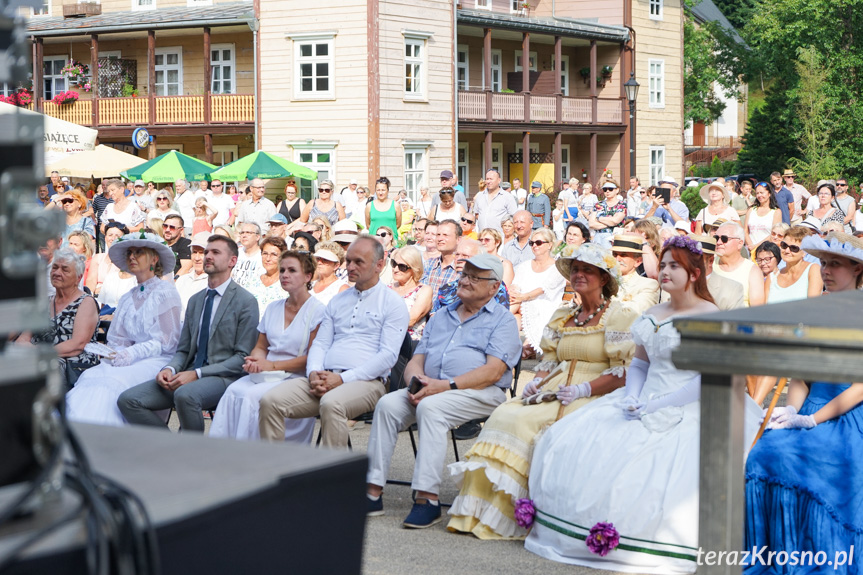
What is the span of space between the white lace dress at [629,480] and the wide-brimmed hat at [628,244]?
3.54 m

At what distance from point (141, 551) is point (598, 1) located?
1471 inches

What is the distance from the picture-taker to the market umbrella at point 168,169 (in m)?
21.6

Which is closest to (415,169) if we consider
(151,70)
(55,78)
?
(151,70)

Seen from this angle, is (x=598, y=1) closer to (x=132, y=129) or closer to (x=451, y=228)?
(x=132, y=129)

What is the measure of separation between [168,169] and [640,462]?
18.9 meters

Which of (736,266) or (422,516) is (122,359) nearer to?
(422,516)

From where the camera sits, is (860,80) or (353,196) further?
(860,80)

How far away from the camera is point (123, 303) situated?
23.5ft

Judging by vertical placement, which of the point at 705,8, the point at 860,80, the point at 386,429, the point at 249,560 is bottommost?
the point at 386,429

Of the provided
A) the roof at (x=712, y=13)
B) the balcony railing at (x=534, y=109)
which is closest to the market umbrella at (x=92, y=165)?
the balcony railing at (x=534, y=109)

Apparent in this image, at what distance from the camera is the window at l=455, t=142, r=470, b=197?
3362 cm

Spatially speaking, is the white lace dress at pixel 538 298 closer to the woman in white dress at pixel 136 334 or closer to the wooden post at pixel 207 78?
the woman in white dress at pixel 136 334

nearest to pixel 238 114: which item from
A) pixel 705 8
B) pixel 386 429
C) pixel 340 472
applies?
pixel 386 429

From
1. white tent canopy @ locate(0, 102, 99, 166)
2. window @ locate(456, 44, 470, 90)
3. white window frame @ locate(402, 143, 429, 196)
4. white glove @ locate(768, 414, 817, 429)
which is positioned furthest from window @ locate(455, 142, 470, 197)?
white glove @ locate(768, 414, 817, 429)
